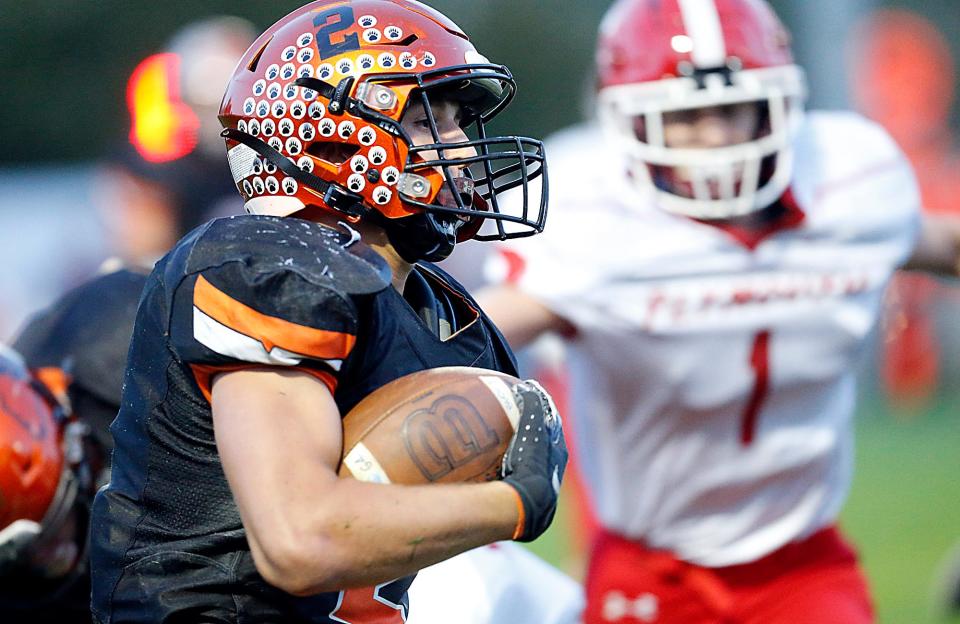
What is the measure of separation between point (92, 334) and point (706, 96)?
1.69 meters

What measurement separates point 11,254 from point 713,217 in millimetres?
10054

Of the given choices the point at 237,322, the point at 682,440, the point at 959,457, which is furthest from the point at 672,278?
the point at 959,457

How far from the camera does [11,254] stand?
12.9 meters

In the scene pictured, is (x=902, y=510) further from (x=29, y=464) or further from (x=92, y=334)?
(x=29, y=464)

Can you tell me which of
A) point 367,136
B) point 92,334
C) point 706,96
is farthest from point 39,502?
point 706,96

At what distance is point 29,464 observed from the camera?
3.11 m

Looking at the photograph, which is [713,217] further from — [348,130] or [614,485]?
[348,130]

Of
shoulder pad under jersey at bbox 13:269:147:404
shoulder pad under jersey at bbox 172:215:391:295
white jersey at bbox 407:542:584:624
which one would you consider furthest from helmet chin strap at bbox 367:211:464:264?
shoulder pad under jersey at bbox 13:269:147:404

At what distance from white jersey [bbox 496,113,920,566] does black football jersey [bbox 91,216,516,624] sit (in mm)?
1443

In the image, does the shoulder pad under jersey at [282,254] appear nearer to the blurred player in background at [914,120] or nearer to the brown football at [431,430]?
the brown football at [431,430]

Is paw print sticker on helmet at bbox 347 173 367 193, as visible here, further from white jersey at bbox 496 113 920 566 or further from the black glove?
white jersey at bbox 496 113 920 566

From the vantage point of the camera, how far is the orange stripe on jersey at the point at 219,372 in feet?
7.15

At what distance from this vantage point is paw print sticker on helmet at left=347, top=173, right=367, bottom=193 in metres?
2.53

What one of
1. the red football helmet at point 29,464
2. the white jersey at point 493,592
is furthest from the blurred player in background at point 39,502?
the white jersey at point 493,592
